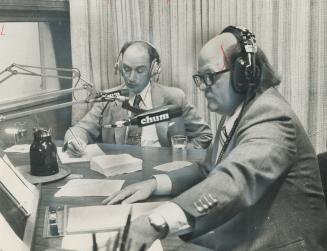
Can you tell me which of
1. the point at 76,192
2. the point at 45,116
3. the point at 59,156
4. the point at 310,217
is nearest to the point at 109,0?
the point at 45,116

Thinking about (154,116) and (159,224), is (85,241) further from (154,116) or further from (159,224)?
(154,116)

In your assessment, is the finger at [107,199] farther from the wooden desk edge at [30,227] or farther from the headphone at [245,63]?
the headphone at [245,63]

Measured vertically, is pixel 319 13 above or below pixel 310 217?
above

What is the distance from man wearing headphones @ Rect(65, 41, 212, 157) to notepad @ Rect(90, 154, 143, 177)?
601mm

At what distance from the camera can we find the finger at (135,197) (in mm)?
1350

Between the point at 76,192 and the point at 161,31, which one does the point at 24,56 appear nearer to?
the point at 161,31

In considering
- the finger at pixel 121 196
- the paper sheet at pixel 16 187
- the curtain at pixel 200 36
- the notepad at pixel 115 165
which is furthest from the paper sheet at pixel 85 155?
the curtain at pixel 200 36

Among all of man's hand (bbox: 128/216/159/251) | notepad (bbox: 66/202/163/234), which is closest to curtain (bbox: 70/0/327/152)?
notepad (bbox: 66/202/163/234)

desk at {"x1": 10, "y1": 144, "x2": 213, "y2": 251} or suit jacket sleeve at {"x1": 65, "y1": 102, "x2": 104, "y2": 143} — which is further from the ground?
suit jacket sleeve at {"x1": 65, "y1": 102, "x2": 104, "y2": 143}

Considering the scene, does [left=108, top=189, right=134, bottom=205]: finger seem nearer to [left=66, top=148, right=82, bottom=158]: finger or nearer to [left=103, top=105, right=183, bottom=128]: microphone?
[left=103, top=105, right=183, bottom=128]: microphone

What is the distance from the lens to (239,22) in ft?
7.96

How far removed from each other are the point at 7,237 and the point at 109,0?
2.16 metres

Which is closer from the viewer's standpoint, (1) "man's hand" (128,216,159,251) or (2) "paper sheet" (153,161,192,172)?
(1) "man's hand" (128,216,159,251)

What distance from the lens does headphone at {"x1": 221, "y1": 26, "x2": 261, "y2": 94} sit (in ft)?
3.97
